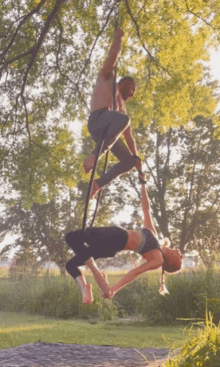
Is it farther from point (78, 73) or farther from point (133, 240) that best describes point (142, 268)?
point (78, 73)

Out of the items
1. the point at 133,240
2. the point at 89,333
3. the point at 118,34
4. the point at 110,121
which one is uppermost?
the point at 118,34

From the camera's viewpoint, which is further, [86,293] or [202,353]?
[202,353]

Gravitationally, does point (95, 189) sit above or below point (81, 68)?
below

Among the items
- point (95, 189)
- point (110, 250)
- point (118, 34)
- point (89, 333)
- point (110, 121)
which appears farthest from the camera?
point (89, 333)

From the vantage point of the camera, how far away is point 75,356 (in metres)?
7.93

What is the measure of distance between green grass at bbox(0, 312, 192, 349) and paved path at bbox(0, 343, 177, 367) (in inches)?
14.7

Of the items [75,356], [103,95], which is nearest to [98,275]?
[103,95]

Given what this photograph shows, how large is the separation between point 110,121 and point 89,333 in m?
8.14

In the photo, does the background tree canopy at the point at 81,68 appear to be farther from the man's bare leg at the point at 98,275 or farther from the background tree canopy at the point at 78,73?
the man's bare leg at the point at 98,275

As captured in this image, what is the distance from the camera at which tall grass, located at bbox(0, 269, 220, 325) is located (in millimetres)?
11148

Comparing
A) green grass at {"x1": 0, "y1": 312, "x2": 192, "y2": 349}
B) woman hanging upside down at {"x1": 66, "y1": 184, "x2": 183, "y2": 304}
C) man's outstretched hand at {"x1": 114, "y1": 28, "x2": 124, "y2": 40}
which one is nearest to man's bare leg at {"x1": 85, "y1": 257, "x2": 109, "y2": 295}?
woman hanging upside down at {"x1": 66, "y1": 184, "x2": 183, "y2": 304}

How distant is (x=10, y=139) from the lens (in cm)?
1023

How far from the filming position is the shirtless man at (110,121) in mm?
2279

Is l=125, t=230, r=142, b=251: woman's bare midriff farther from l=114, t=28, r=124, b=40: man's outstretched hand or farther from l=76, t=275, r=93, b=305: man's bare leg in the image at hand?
l=114, t=28, r=124, b=40: man's outstretched hand
